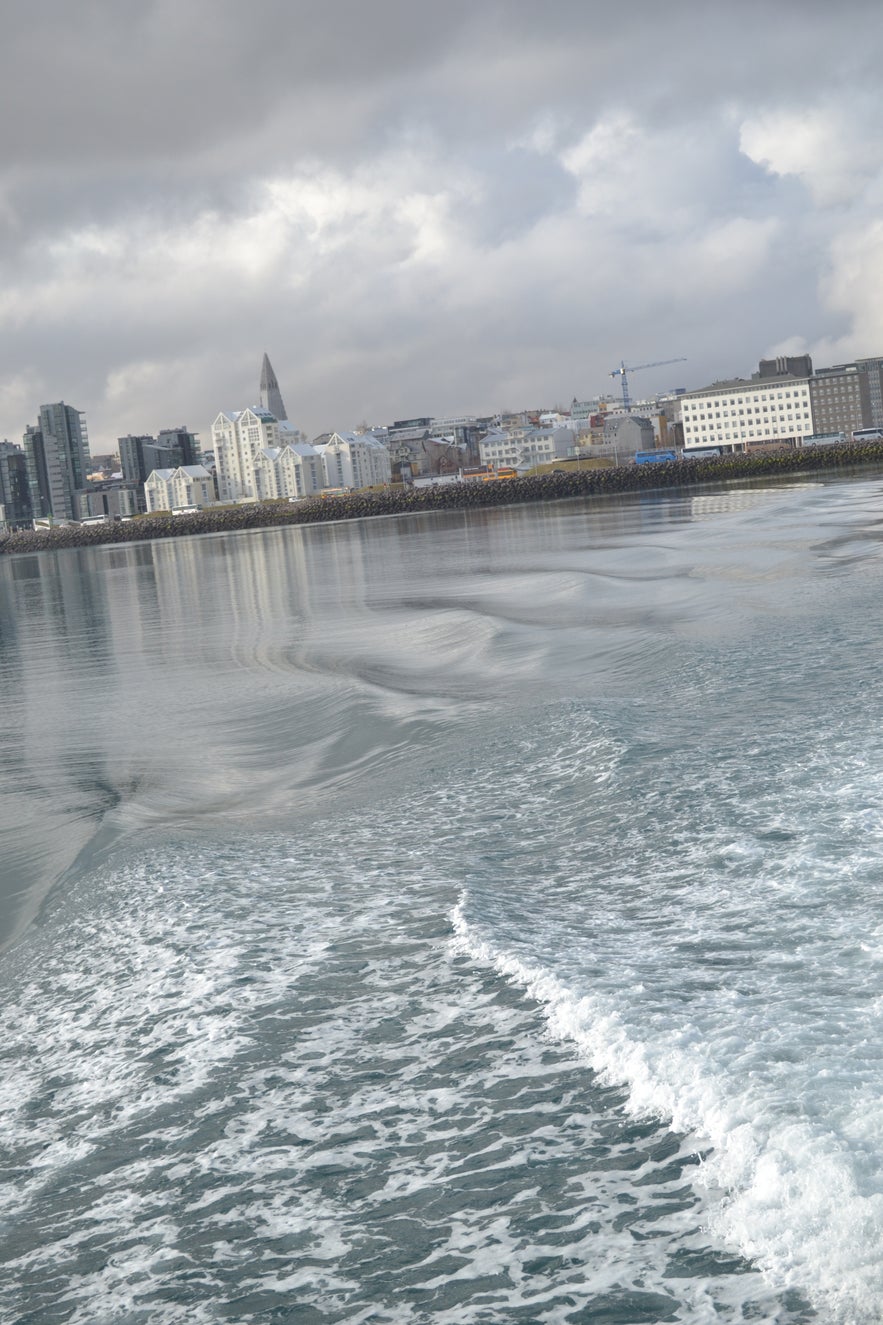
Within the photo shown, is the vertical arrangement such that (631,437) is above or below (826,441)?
above

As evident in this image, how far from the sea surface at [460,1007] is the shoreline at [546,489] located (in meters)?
69.8

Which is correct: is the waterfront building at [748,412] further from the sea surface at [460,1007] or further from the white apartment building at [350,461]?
the sea surface at [460,1007]

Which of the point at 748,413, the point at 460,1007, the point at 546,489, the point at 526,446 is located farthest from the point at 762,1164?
the point at 526,446

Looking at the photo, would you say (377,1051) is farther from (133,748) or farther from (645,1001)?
(133,748)

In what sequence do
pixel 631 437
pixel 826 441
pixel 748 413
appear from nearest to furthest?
pixel 826 441
pixel 631 437
pixel 748 413

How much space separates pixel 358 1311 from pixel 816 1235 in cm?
113

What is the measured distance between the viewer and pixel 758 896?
5188mm

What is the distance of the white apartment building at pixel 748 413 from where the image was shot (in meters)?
162

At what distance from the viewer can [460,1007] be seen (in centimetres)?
444

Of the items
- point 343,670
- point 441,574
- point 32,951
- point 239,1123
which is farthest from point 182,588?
point 239,1123

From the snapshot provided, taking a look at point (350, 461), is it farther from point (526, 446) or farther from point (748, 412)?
point (748, 412)

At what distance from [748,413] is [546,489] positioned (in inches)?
3529

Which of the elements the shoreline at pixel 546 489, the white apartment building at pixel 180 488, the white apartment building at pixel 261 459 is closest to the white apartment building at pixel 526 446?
the white apartment building at pixel 261 459

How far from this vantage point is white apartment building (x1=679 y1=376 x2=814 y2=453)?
162250mm
